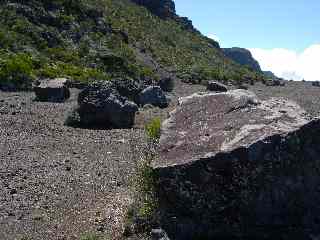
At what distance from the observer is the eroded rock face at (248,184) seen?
9938 mm

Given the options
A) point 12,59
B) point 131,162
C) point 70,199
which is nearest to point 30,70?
point 12,59

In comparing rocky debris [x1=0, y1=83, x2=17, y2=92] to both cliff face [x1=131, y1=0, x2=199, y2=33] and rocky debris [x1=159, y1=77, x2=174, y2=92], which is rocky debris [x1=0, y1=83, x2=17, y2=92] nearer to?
rocky debris [x1=159, y1=77, x2=174, y2=92]

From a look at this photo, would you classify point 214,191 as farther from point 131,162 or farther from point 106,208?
point 131,162

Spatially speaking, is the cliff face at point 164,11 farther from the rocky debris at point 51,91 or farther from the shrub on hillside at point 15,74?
the rocky debris at point 51,91

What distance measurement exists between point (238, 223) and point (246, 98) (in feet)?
9.67

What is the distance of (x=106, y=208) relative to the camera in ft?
42.0

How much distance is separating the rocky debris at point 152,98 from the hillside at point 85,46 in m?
7.38

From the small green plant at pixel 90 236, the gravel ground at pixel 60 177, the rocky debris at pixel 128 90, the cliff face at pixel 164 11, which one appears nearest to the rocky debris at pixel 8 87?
the rocky debris at pixel 128 90

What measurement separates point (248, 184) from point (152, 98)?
2272cm

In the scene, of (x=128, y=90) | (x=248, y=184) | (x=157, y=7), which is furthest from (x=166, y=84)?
(x=157, y=7)

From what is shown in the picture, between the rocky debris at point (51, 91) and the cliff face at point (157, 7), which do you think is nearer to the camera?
the rocky debris at point (51, 91)

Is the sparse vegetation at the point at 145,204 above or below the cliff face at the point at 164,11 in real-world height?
below

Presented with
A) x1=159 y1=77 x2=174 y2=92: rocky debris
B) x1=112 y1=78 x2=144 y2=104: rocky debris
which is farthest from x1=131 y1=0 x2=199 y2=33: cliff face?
x1=112 y1=78 x2=144 y2=104: rocky debris

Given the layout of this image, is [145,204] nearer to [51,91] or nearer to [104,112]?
[104,112]
